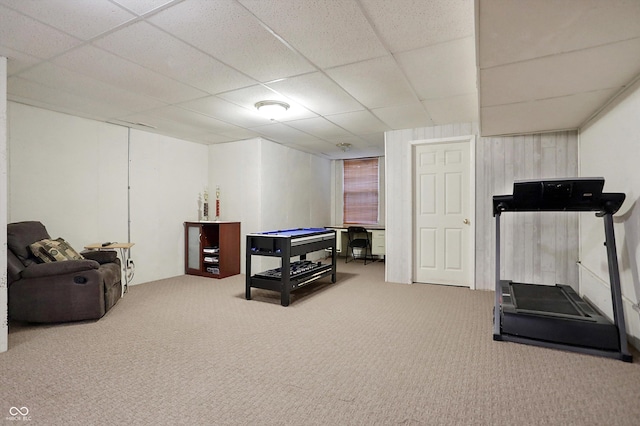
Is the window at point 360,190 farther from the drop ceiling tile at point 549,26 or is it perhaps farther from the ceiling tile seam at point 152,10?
the ceiling tile seam at point 152,10

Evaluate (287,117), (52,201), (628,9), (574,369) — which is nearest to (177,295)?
(52,201)

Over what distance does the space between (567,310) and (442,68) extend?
2.51 meters

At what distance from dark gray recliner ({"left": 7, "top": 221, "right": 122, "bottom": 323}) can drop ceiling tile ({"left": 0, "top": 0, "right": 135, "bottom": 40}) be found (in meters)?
2.24

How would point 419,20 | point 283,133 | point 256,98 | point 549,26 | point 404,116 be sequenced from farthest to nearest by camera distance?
1. point 283,133
2. point 404,116
3. point 256,98
4. point 419,20
5. point 549,26

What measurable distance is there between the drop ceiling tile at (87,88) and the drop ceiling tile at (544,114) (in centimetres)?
386

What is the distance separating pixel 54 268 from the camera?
3205 mm

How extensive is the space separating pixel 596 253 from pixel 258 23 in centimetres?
400

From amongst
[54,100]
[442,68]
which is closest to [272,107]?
[442,68]

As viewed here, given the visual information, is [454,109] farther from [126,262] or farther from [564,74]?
[126,262]

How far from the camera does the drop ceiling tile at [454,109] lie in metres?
3.68

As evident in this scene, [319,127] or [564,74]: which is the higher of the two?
[319,127]

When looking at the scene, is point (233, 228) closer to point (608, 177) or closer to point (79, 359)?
point (79, 359)

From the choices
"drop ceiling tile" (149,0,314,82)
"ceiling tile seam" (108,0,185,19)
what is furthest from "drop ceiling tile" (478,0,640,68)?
"ceiling tile seam" (108,0,185,19)

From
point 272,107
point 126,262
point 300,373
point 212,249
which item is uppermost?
point 272,107
